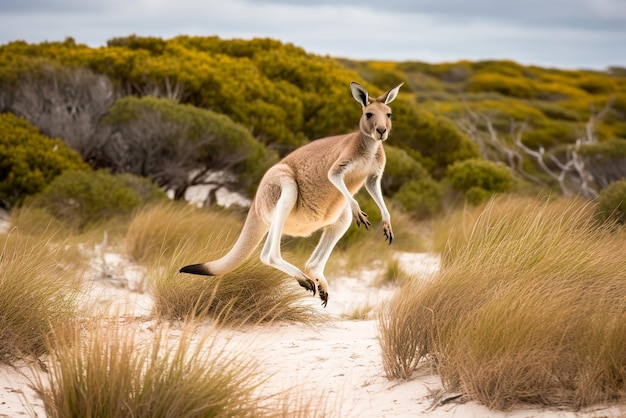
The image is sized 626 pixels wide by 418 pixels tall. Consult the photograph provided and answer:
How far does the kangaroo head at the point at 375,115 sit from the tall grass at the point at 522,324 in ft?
3.16

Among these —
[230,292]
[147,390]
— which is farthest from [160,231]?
[147,390]

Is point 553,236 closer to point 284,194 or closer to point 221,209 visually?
point 284,194

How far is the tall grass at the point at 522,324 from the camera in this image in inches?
153

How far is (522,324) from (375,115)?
5.12 feet

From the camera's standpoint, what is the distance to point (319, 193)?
17.1 feet

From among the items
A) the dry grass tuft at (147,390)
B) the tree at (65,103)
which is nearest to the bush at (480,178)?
the tree at (65,103)

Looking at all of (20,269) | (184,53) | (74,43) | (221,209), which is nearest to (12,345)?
(20,269)

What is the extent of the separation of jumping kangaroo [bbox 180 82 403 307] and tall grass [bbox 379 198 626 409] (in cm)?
56

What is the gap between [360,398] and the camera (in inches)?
177

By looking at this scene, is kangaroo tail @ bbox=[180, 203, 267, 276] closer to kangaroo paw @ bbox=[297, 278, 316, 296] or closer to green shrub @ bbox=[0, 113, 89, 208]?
kangaroo paw @ bbox=[297, 278, 316, 296]

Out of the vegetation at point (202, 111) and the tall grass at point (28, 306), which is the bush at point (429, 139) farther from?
the tall grass at point (28, 306)

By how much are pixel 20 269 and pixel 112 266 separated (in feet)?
10.6

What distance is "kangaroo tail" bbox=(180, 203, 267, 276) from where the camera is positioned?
17.3 feet

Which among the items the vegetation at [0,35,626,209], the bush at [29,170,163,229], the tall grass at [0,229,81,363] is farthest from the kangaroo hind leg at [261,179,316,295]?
the vegetation at [0,35,626,209]
